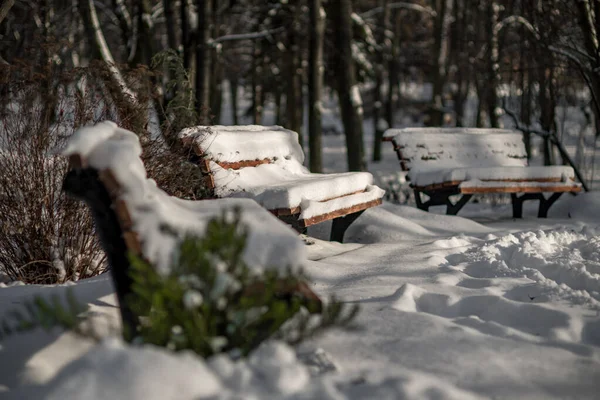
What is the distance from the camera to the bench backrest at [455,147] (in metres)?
6.69

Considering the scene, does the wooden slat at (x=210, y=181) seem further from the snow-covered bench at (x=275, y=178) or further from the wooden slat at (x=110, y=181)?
the wooden slat at (x=110, y=181)

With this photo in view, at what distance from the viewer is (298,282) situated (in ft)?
6.89

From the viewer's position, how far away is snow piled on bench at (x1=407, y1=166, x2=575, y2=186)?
620cm

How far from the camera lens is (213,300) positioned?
1.83m

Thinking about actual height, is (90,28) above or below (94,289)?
above

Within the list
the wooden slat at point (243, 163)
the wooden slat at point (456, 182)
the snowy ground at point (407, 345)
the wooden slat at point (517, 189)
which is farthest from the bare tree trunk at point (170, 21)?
the snowy ground at point (407, 345)

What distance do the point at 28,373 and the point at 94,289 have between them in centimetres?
93

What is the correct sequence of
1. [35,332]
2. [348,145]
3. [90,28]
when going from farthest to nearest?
[348,145] < [90,28] < [35,332]

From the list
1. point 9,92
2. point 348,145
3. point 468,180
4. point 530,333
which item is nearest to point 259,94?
point 348,145

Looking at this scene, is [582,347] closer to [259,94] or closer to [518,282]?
[518,282]

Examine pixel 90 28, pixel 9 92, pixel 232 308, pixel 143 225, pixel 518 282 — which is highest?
pixel 90 28

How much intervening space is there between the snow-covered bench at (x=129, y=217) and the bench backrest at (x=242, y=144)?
5.95ft

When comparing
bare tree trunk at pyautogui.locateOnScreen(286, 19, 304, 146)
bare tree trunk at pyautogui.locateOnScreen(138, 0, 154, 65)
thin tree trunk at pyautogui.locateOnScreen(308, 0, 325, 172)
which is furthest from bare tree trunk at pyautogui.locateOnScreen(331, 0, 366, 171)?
bare tree trunk at pyautogui.locateOnScreen(286, 19, 304, 146)

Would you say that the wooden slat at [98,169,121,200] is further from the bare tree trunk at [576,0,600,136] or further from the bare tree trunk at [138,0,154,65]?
the bare tree trunk at [138,0,154,65]
